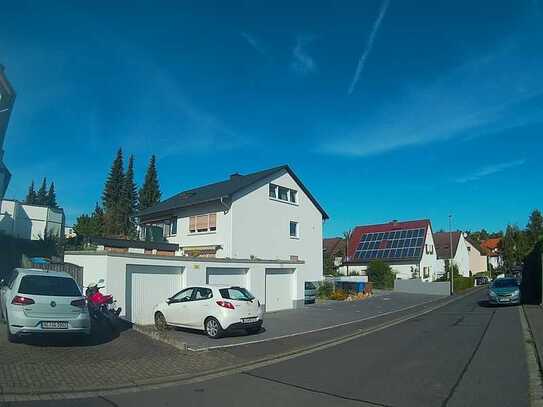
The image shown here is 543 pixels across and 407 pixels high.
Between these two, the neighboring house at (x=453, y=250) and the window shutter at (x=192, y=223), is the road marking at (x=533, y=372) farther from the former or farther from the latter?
the neighboring house at (x=453, y=250)

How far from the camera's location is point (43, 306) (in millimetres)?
10211

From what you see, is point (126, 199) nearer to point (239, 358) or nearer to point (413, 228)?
point (413, 228)

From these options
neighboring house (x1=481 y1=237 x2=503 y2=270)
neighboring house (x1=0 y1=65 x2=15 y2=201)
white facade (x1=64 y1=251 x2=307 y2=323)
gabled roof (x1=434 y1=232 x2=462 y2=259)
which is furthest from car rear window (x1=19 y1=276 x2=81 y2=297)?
neighboring house (x1=481 y1=237 x2=503 y2=270)

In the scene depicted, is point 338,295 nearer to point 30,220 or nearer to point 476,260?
point 30,220

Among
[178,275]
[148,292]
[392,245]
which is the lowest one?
[148,292]

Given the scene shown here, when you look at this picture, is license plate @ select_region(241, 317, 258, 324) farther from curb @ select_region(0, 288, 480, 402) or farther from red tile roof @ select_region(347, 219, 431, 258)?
red tile roof @ select_region(347, 219, 431, 258)

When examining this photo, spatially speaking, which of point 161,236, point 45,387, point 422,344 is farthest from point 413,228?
point 45,387

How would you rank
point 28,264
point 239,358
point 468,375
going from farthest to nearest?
point 28,264, point 239,358, point 468,375

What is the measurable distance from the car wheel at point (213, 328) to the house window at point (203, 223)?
1742 centimetres

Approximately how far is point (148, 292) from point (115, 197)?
6089cm

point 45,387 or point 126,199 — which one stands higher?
point 126,199

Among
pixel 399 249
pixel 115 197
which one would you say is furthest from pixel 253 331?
pixel 115 197

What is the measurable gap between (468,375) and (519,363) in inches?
80.5

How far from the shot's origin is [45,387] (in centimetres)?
761
